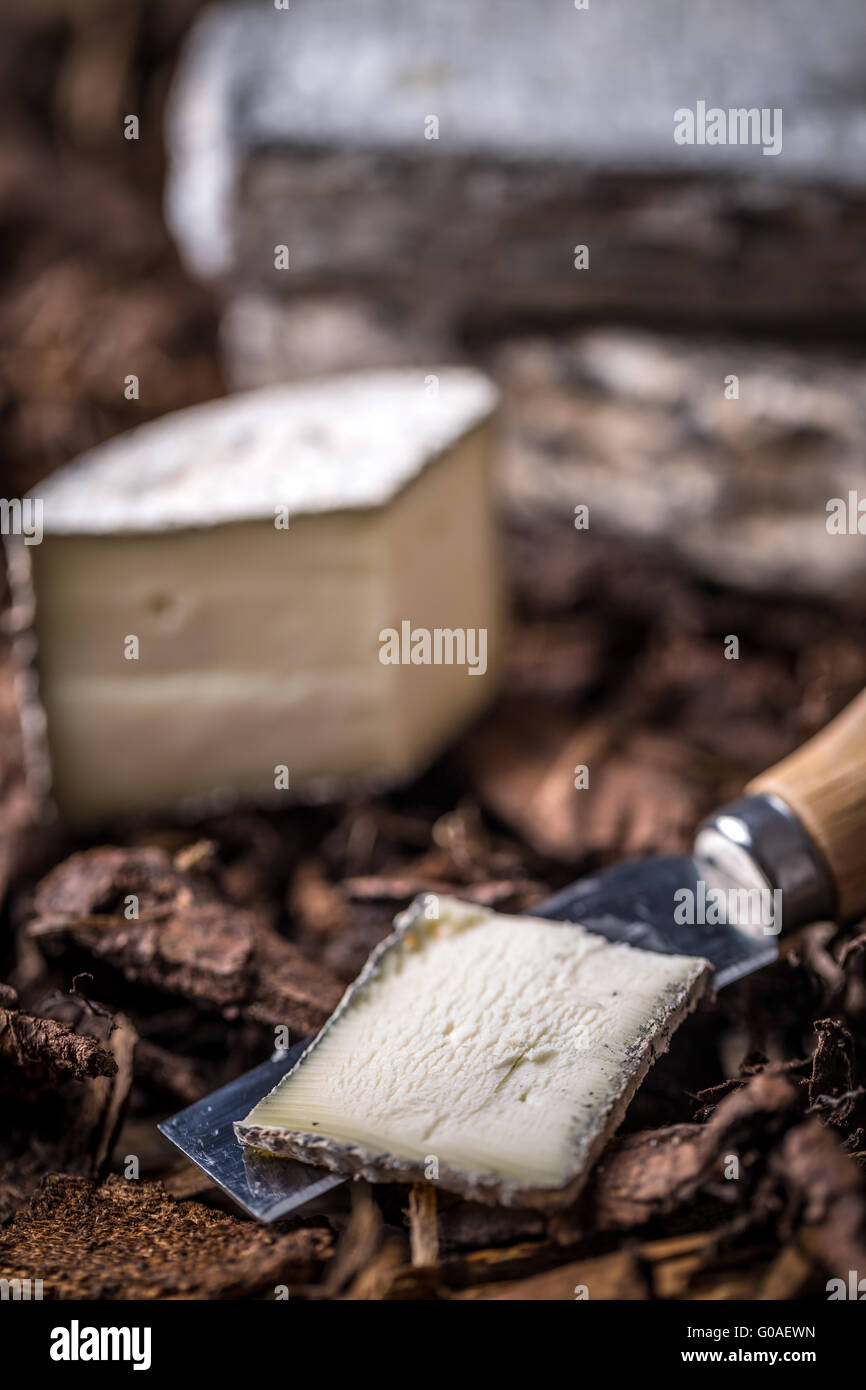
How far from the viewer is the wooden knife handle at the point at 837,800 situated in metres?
1.28

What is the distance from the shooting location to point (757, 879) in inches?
50.8

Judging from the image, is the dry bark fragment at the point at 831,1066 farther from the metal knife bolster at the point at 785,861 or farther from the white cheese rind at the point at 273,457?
the white cheese rind at the point at 273,457

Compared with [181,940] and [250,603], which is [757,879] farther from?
[250,603]

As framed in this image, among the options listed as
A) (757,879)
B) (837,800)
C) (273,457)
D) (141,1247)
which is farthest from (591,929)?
(273,457)

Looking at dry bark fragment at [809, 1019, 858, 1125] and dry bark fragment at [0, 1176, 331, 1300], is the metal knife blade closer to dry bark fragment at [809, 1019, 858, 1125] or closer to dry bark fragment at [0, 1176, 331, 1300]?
dry bark fragment at [0, 1176, 331, 1300]

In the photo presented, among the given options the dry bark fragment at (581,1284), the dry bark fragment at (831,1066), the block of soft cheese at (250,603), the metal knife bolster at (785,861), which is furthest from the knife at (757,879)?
the block of soft cheese at (250,603)

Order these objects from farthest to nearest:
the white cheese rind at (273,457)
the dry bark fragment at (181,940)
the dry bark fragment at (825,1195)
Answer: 1. the white cheese rind at (273,457)
2. the dry bark fragment at (181,940)
3. the dry bark fragment at (825,1195)

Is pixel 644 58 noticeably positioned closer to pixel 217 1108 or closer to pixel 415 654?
pixel 415 654

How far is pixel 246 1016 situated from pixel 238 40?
5.67 ft

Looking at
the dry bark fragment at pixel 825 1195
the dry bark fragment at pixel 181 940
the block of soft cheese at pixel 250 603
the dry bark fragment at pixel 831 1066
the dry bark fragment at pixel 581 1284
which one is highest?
the block of soft cheese at pixel 250 603

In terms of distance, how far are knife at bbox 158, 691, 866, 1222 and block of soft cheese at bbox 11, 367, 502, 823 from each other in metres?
0.49

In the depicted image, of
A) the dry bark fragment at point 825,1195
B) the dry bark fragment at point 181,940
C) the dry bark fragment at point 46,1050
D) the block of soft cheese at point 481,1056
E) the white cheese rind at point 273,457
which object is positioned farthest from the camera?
the white cheese rind at point 273,457

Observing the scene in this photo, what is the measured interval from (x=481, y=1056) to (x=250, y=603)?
0.74 meters

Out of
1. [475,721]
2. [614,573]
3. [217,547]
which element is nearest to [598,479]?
[614,573]
